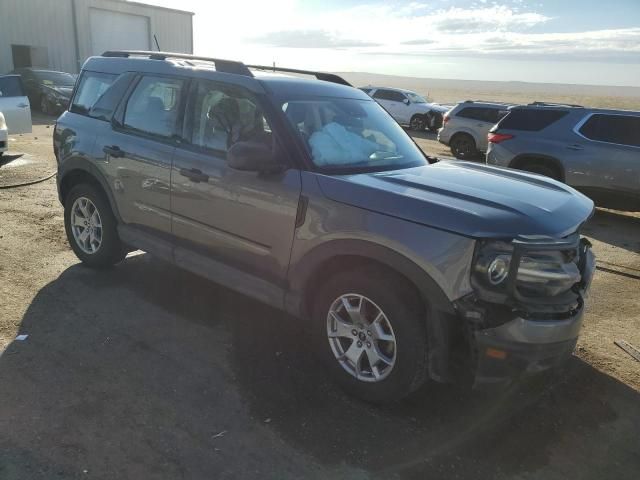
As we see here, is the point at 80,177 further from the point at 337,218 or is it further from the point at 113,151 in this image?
the point at 337,218

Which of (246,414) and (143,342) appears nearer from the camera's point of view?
(246,414)

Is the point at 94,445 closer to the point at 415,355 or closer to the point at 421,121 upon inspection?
the point at 415,355

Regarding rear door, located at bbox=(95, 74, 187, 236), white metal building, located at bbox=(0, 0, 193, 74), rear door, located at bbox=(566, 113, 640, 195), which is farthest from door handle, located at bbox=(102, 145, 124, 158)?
white metal building, located at bbox=(0, 0, 193, 74)

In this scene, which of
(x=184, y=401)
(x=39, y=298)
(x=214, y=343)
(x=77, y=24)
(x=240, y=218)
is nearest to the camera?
(x=184, y=401)

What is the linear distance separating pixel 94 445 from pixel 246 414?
79 centimetres

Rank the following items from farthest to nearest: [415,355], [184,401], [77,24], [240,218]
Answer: [77,24]
[240,218]
[184,401]
[415,355]

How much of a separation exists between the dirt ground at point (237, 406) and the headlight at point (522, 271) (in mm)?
517

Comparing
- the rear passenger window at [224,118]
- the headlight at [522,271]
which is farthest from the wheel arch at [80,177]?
the headlight at [522,271]

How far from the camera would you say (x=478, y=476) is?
8.70 ft

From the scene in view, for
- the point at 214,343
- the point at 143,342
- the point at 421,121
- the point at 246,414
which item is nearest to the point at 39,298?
the point at 143,342

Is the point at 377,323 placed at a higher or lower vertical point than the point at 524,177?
lower

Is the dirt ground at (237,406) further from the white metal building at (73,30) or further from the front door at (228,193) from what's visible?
the white metal building at (73,30)

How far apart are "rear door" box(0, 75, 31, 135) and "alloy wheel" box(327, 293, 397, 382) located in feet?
33.0

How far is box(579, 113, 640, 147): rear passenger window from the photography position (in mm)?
8266
